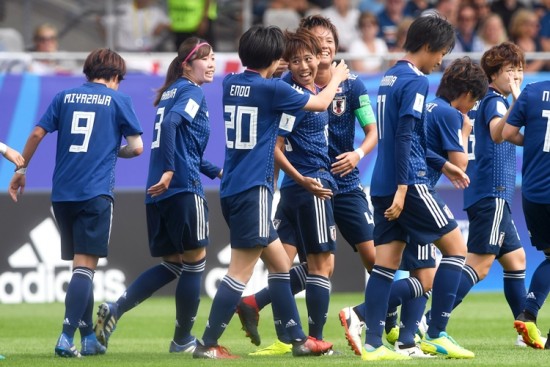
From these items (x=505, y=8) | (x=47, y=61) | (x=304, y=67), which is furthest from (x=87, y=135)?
(x=505, y=8)

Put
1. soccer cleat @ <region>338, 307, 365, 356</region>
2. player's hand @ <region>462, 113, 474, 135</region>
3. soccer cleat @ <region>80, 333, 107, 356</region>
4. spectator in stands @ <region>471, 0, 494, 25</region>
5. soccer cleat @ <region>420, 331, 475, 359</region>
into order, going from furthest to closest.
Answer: spectator in stands @ <region>471, 0, 494, 25</region>, player's hand @ <region>462, 113, 474, 135</region>, soccer cleat @ <region>80, 333, 107, 356</region>, soccer cleat @ <region>338, 307, 365, 356</region>, soccer cleat @ <region>420, 331, 475, 359</region>

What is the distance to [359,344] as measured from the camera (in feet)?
29.5

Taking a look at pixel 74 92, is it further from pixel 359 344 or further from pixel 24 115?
pixel 24 115

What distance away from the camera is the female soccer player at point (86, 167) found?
9.21 meters

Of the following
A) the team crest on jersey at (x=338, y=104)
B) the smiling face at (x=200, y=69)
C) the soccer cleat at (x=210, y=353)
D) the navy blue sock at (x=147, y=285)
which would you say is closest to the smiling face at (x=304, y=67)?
the team crest on jersey at (x=338, y=104)

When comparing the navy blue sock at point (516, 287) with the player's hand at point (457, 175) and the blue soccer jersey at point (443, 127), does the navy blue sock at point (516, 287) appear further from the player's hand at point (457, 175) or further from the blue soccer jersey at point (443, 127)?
the player's hand at point (457, 175)

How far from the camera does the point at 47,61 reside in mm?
15758

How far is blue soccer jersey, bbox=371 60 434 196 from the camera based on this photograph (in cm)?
823

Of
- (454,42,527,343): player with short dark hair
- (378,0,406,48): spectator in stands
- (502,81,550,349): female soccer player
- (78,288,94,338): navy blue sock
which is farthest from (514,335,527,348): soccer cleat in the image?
(378,0,406,48): spectator in stands

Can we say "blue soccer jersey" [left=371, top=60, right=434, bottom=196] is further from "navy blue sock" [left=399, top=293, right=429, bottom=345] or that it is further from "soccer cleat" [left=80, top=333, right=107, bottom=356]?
"soccer cleat" [left=80, top=333, right=107, bottom=356]

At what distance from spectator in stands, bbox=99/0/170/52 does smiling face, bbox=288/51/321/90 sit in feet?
29.2

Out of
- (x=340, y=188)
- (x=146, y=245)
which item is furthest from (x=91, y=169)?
(x=146, y=245)

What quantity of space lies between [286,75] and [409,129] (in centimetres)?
145

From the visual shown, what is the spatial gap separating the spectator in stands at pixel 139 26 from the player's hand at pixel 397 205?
1007 centimetres
